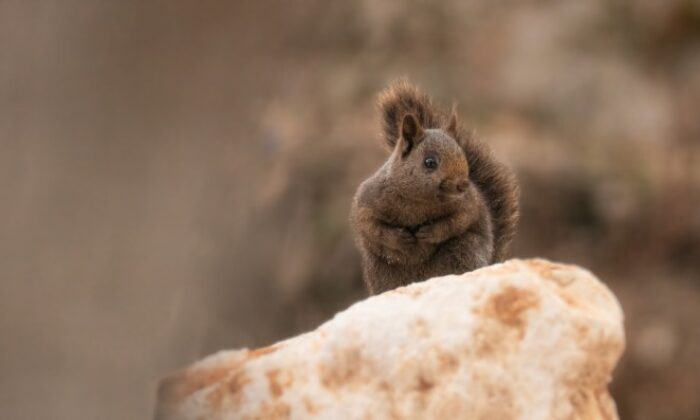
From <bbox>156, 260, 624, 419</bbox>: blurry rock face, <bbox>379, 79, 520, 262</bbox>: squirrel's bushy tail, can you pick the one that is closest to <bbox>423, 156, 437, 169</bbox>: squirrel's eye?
<bbox>379, 79, 520, 262</bbox>: squirrel's bushy tail

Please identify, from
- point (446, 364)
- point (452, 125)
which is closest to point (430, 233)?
point (452, 125)

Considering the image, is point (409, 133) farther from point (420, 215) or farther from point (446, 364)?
point (446, 364)

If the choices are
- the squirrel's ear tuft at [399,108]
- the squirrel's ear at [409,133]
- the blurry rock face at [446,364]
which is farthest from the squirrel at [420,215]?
the blurry rock face at [446,364]

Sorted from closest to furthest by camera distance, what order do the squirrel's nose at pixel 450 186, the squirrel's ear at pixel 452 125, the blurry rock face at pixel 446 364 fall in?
the blurry rock face at pixel 446 364 → the squirrel's nose at pixel 450 186 → the squirrel's ear at pixel 452 125

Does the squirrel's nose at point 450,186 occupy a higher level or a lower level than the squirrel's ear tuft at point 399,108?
lower

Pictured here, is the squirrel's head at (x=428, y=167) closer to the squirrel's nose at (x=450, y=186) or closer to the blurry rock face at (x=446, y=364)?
the squirrel's nose at (x=450, y=186)

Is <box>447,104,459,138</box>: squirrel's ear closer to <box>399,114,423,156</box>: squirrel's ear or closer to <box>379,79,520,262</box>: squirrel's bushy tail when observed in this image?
<box>379,79,520,262</box>: squirrel's bushy tail
